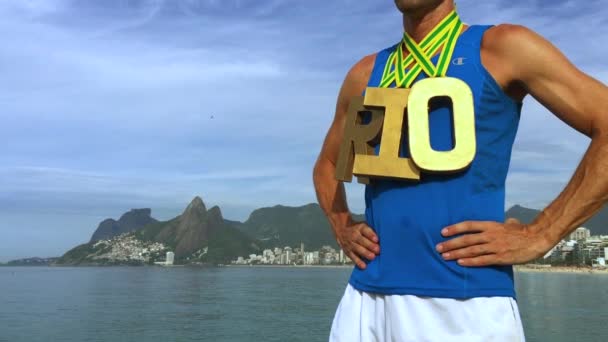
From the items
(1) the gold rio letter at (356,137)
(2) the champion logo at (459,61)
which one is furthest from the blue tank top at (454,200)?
(1) the gold rio letter at (356,137)

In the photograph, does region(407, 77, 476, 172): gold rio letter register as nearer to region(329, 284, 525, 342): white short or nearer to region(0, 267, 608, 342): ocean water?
region(329, 284, 525, 342): white short

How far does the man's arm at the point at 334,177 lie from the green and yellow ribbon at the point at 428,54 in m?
0.30

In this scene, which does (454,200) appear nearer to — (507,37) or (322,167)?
(507,37)

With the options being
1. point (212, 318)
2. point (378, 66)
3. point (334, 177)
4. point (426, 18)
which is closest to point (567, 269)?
point (212, 318)

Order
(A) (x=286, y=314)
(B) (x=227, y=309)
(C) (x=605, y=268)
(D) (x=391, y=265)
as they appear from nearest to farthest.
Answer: (D) (x=391, y=265), (A) (x=286, y=314), (B) (x=227, y=309), (C) (x=605, y=268)

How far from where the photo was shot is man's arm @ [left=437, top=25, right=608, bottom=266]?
6.14 feet

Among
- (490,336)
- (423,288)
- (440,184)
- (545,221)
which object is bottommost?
(490,336)

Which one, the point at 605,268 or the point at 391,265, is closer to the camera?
the point at 391,265

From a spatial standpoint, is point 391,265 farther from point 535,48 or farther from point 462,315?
point 535,48

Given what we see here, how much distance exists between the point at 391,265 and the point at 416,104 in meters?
0.52

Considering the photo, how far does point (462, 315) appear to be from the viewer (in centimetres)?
189

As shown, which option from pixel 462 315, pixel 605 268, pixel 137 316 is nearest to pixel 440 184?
pixel 462 315

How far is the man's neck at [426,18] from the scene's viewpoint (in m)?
2.12

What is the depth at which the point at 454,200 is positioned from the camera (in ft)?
6.33
